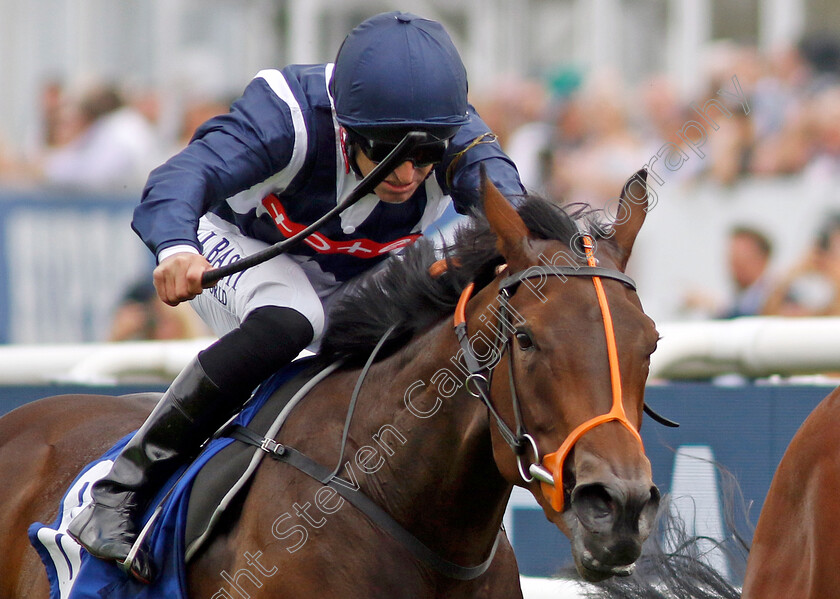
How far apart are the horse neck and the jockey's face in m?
0.37

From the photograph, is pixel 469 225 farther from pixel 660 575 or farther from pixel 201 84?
pixel 201 84

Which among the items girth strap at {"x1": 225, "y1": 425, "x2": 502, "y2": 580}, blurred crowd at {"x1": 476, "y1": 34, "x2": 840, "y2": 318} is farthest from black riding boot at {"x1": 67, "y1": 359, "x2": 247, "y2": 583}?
blurred crowd at {"x1": 476, "y1": 34, "x2": 840, "y2": 318}

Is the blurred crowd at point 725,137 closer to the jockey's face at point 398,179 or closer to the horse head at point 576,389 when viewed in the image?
the jockey's face at point 398,179

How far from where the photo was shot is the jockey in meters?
2.72

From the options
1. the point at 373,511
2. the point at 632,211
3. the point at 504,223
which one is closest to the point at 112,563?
the point at 373,511

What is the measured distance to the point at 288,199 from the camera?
3090 mm

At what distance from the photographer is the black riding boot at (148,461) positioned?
288 cm

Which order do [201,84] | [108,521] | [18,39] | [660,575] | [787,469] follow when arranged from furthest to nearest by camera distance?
[18,39], [201,84], [660,575], [108,521], [787,469]

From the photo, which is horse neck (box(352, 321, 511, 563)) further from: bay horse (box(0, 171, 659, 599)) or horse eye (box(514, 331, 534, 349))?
horse eye (box(514, 331, 534, 349))

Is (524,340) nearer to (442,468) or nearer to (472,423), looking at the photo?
(472,423)

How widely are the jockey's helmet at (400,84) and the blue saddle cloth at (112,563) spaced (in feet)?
2.33

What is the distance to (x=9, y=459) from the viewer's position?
3.61 metres

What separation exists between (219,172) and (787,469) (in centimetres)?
149

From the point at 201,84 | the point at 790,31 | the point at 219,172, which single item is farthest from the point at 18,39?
the point at 219,172
